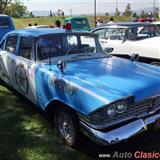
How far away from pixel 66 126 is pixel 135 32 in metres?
5.37

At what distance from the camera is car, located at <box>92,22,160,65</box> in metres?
8.27

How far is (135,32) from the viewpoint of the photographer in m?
9.09

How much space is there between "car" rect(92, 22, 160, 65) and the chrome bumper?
4.32 meters

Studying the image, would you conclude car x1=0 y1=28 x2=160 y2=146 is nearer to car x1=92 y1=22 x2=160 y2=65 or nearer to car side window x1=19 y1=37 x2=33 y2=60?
car side window x1=19 y1=37 x2=33 y2=60

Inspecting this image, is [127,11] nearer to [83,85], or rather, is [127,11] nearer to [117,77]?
[117,77]

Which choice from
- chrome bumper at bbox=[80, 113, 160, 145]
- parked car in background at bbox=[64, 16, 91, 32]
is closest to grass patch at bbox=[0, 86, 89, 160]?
chrome bumper at bbox=[80, 113, 160, 145]

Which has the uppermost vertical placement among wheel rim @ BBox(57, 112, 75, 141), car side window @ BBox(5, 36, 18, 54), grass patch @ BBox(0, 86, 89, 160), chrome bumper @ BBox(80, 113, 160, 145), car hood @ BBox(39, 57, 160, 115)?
car side window @ BBox(5, 36, 18, 54)

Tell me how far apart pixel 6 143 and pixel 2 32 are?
30.4 feet

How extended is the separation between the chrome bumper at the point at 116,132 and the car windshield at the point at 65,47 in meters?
1.65

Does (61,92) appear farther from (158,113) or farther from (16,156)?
(158,113)

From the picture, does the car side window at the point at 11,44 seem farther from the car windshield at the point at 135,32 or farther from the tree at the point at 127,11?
the tree at the point at 127,11

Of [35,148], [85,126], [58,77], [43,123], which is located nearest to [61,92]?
[58,77]

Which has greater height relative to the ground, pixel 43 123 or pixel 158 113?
pixel 158 113

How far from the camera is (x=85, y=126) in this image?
3.94m
